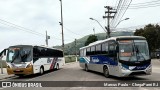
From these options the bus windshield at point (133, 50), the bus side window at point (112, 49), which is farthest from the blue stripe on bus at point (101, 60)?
the bus windshield at point (133, 50)

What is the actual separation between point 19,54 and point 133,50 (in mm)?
10020

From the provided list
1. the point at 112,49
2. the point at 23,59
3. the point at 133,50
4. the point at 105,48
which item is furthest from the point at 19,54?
the point at 133,50

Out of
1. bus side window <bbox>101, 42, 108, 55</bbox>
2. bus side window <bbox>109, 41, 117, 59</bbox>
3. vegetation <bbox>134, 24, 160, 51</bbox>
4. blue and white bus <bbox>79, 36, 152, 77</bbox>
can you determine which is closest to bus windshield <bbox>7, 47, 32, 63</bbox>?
bus side window <bbox>101, 42, 108, 55</bbox>

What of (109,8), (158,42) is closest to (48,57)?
(109,8)

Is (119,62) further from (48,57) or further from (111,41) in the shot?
(48,57)

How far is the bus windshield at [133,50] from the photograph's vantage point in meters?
18.8

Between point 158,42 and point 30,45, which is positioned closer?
point 30,45

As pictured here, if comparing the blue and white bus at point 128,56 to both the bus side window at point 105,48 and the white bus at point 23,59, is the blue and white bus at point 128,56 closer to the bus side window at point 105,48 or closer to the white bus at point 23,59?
the bus side window at point 105,48

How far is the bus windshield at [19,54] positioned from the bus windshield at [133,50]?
340 inches

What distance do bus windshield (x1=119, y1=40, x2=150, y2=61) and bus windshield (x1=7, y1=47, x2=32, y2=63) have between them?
8643 millimetres

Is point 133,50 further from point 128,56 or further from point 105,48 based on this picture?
point 105,48

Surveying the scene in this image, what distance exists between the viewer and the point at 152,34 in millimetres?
84875

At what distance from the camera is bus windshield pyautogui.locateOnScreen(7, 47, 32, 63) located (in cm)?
2423

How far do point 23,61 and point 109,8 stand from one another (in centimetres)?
3232
